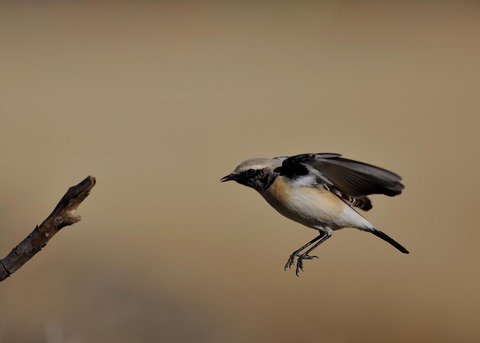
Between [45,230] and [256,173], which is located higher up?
[256,173]

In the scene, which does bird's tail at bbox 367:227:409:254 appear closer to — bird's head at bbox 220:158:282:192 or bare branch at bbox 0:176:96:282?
bird's head at bbox 220:158:282:192

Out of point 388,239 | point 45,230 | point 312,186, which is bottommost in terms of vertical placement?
point 45,230

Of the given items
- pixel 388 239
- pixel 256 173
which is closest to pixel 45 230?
pixel 256 173

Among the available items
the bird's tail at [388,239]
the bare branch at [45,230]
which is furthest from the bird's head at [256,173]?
the bare branch at [45,230]

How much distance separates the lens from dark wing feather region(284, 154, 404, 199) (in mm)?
2373

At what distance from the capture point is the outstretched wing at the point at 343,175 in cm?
238

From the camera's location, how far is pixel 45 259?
4422 millimetres

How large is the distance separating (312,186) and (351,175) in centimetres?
14

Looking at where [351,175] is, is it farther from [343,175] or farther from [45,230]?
[45,230]

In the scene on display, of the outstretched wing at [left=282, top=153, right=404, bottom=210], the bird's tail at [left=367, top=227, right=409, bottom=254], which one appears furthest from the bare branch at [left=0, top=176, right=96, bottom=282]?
the bird's tail at [left=367, top=227, right=409, bottom=254]

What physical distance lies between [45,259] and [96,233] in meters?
1.25

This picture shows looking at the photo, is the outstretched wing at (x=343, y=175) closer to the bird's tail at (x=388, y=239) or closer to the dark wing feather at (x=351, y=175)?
the dark wing feather at (x=351, y=175)

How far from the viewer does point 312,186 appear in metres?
2.62

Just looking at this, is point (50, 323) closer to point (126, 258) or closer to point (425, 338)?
point (126, 258)
